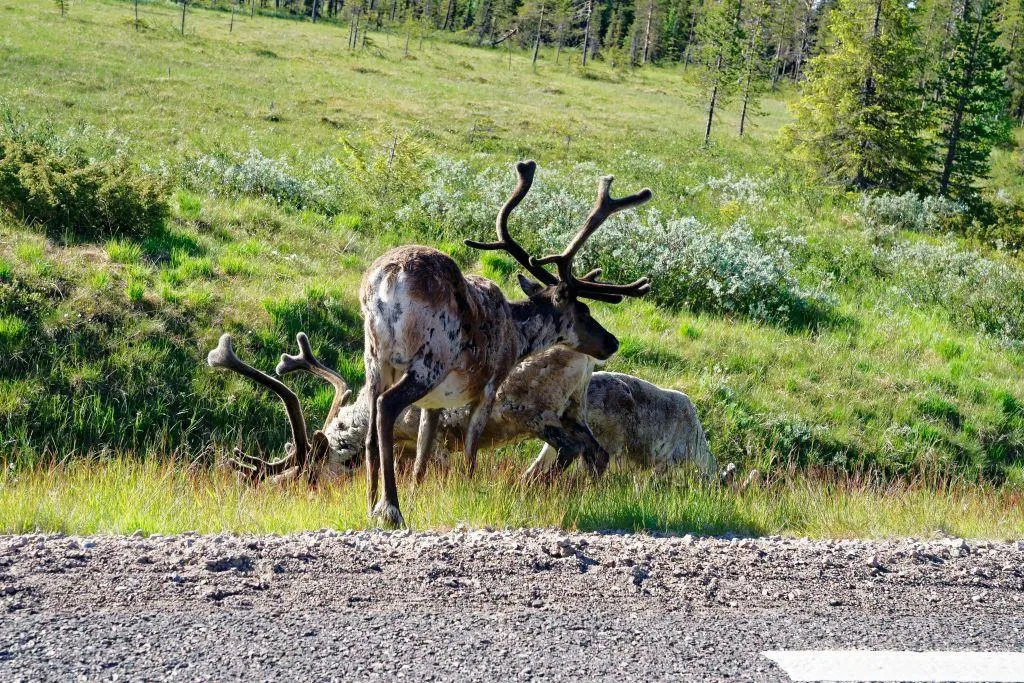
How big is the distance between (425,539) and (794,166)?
37.0m

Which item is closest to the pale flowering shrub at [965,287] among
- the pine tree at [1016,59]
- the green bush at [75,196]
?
the green bush at [75,196]

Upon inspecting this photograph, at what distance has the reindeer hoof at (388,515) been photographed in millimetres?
5984

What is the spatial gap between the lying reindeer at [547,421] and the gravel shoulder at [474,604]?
2665 millimetres

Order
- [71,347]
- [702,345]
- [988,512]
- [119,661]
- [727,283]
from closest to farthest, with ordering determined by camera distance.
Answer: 1. [119,661]
2. [988,512]
3. [71,347]
4. [702,345]
5. [727,283]

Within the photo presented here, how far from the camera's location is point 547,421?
340 inches

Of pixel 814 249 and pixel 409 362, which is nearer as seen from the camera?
pixel 409 362

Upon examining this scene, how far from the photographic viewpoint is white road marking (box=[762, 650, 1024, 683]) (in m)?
4.09

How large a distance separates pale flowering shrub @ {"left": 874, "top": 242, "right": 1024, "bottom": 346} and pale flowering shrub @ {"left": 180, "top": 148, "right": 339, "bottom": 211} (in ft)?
35.0

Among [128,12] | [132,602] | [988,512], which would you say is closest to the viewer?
[132,602]

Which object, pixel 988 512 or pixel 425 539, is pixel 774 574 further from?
pixel 988 512

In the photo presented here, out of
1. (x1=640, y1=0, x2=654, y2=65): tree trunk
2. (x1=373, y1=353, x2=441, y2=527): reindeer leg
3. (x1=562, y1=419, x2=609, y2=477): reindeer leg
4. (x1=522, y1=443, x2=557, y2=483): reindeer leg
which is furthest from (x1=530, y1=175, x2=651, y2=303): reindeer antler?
(x1=640, y1=0, x2=654, y2=65): tree trunk

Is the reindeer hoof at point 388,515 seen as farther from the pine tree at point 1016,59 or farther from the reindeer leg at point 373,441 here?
the pine tree at point 1016,59

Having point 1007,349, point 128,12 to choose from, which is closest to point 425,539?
point 1007,349

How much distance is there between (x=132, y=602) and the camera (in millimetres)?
4223
